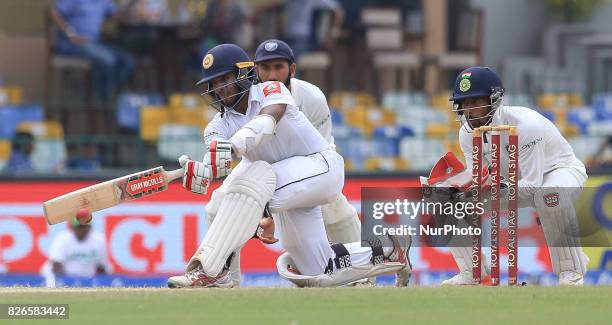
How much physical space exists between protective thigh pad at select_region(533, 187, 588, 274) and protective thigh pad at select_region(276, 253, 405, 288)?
35.4 inches

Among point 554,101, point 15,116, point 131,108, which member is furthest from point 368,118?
point 15,116

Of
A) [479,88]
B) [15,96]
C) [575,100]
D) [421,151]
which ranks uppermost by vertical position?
[479,88]

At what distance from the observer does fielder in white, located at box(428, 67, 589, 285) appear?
27.1 feet

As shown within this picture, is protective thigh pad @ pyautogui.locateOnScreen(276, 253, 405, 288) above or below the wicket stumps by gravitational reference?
below

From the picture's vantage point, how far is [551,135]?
8.59 metres

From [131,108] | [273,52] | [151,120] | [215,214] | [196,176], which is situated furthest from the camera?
[131,108]

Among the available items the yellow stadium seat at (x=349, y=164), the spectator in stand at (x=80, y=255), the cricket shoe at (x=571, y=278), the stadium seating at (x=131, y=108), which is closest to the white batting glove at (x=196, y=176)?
the cricket shoe at (x=571, y=278)

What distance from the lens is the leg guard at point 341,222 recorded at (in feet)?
30.9

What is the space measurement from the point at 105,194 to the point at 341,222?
78.4 inches

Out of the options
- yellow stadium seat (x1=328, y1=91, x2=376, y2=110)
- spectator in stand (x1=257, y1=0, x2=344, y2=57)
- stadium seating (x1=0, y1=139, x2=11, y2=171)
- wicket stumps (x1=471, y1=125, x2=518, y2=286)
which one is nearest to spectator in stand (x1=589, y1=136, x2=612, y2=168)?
yellow stadium seat (x1=328, y1=91, x2=376, y2=110)

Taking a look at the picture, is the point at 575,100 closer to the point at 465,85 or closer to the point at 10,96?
the point at 10,96

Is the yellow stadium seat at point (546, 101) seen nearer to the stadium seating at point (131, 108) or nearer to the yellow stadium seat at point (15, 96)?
the stadium seating at point (131, 108)

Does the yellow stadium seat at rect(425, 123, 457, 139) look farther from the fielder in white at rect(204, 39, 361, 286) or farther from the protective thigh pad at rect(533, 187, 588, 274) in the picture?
the protective thigh pad at rect(533, 187, 588, 274)

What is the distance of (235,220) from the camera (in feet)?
25.4
